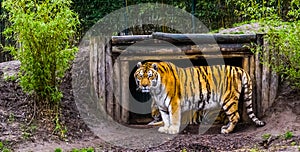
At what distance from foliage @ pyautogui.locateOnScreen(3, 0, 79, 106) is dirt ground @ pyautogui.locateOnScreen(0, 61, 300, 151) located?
1.27ft

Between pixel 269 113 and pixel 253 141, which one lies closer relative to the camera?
pixel 253 141

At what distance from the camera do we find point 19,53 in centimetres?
680

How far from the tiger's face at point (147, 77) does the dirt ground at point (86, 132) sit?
769 millimetres

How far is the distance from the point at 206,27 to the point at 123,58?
448cm

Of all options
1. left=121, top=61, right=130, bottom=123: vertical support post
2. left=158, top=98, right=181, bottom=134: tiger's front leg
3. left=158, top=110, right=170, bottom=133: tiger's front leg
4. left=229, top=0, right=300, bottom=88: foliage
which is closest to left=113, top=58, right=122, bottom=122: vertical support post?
left=121, top=61, right=130, bottom=123: vertical support post

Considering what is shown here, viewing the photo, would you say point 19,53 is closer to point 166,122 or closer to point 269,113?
point 166,122

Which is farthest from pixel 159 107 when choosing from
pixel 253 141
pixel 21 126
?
pixel 21 126

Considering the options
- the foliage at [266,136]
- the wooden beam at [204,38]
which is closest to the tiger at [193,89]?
the wooden beam at [204,38]

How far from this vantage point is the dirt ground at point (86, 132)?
629 centimetres

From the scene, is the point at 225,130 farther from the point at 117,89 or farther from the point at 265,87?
the point at 117,89

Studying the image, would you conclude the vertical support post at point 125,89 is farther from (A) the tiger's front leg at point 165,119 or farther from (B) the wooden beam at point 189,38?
(A) the tiger's front leg at point 165,119

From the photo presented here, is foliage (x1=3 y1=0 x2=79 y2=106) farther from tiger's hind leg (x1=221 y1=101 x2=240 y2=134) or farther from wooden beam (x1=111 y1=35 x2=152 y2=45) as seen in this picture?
tiger's hind leg (x1=221 y1=101 x2=240 y2=134)

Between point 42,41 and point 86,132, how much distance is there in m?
1.34

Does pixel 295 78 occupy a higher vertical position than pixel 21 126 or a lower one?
higher
